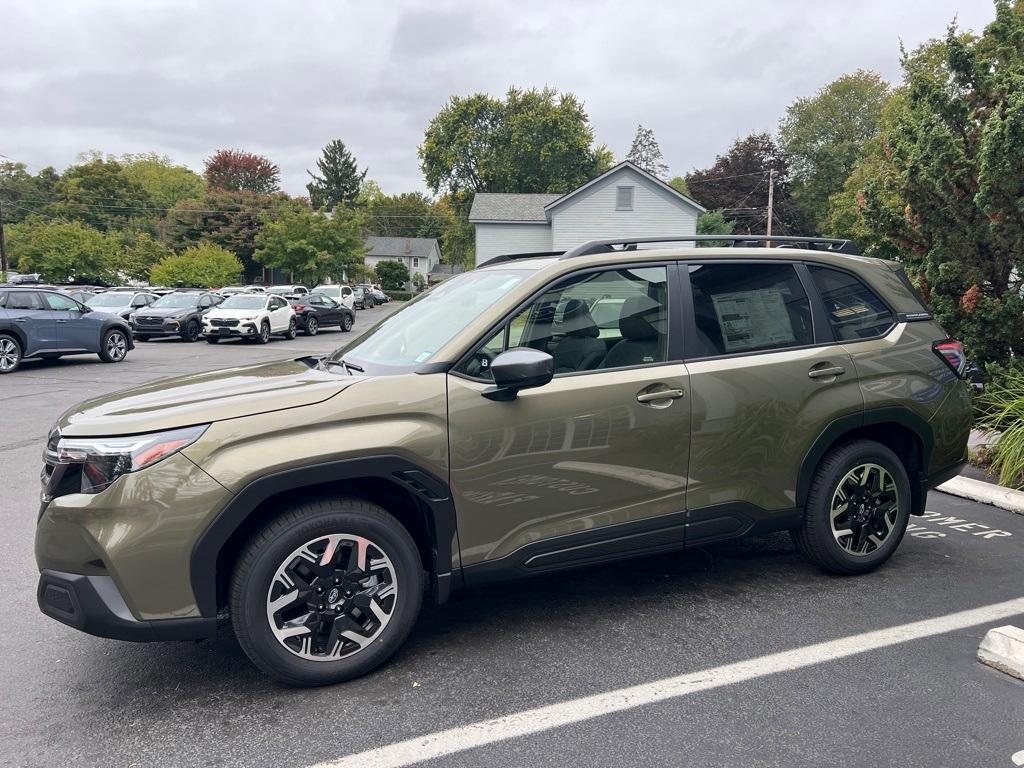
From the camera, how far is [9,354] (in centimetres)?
1441

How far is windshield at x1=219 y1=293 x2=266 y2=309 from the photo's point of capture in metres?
23.5

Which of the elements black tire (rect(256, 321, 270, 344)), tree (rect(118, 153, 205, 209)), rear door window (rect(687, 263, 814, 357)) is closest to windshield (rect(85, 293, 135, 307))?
black tire (rect(256, 321, 270, 344))

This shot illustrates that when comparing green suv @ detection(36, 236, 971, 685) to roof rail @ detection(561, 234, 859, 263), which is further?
roof rail @ detection(561, 234, 859, 263)

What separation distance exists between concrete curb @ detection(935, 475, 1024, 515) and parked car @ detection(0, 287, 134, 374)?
51.7ft

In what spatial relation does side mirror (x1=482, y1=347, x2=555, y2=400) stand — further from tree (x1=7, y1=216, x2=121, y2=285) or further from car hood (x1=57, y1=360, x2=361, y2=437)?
tree (x1=7, y1=216, x2=121, y2=285)

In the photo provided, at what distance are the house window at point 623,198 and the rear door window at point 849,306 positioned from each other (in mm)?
33686

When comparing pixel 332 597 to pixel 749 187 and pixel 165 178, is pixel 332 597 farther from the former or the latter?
pixel 165 178

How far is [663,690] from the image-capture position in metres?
3.05

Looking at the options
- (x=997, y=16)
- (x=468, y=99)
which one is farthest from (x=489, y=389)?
(x=468, y=99)

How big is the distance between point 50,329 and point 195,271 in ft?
104

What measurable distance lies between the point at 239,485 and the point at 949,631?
3361mm

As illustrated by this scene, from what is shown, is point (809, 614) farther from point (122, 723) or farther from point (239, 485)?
point (122, 723)

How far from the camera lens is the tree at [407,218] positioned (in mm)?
108125

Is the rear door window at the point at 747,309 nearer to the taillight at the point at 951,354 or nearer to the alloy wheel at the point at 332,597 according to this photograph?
the taillight at the point at 951,354
